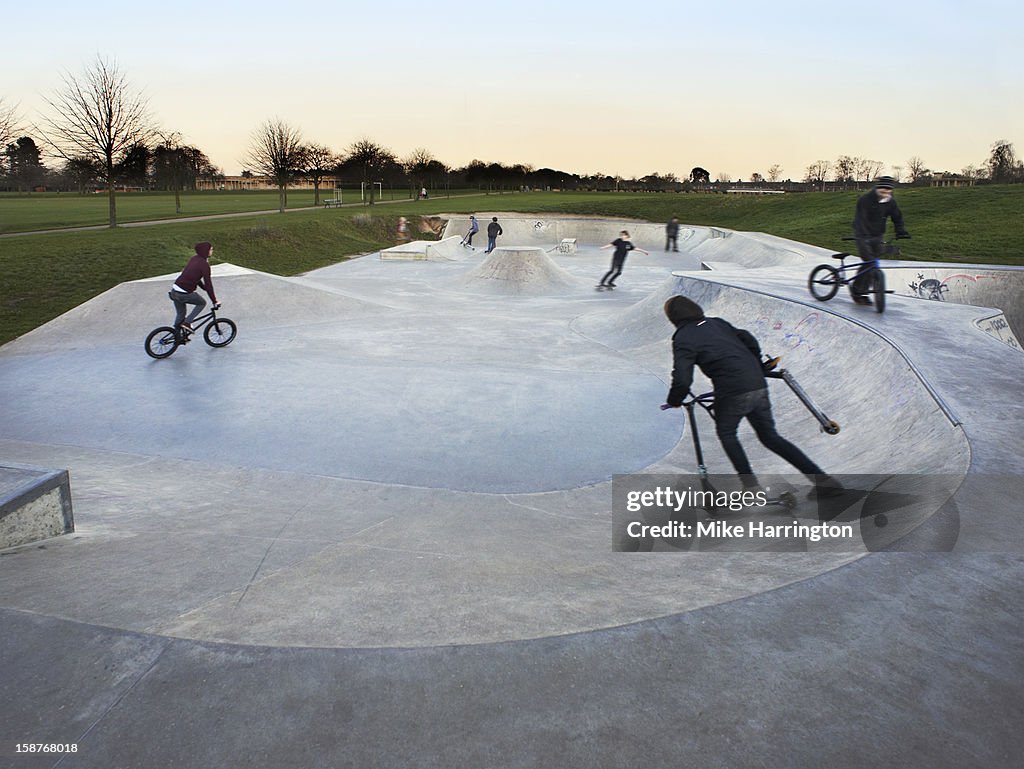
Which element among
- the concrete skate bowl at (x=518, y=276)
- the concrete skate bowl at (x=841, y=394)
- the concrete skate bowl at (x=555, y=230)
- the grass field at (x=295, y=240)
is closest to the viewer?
the concrete skate bowl at (x=841, y=394)

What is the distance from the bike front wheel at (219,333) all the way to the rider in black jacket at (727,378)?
10.7 metres

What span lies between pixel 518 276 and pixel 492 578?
18600mm

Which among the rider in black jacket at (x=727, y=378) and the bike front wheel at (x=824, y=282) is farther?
the bike front wheel at (x=824, y=282)

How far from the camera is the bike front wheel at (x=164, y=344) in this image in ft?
40.7

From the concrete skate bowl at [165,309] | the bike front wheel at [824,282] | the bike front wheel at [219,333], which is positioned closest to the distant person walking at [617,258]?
the concrete skate bowl at [165,309]

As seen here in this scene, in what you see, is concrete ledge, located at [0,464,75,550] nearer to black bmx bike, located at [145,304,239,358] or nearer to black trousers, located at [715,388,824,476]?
black trousers, located at [715,388,824,476]

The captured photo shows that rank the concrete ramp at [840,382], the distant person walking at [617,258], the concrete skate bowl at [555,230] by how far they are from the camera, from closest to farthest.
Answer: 1. the concrete ramp at [840,382]
2. the distant person walking at [617,258]
3. the concrete skate bowl at [555,230]

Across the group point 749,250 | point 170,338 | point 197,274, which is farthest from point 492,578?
point 749,250

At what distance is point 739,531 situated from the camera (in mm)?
5188

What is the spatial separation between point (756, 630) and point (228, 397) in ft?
29.2

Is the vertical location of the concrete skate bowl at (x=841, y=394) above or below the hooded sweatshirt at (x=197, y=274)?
below

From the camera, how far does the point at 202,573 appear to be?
4.40 metres

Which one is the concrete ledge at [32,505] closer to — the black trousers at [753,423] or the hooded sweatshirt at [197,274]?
the black trousers at [753,423]

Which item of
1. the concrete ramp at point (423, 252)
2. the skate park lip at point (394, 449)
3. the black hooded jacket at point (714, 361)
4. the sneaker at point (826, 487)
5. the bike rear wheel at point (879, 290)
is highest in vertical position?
the concrete ramp at point (423, 252)
